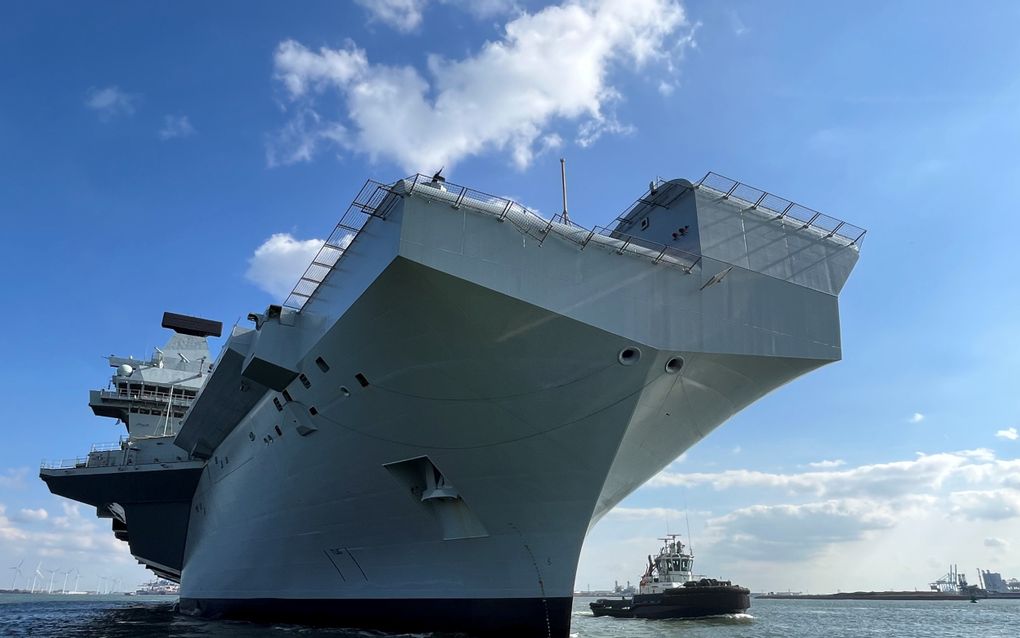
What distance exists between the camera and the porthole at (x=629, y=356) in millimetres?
9141

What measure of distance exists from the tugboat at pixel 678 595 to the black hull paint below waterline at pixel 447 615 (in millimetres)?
19458

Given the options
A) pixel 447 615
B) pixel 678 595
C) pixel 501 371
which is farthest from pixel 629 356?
pixel 678 595

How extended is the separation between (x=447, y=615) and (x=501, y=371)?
4778 millimetres

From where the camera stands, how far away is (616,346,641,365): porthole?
30.0ft

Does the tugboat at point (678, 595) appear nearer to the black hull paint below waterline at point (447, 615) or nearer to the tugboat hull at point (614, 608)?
the tugboat hull at point (614, 608)

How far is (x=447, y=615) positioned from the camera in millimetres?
11188

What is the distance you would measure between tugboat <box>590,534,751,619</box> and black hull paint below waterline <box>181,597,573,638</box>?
766 inches

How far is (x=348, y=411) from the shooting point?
11141 mm

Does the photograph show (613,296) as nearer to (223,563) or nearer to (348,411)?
(348,411)

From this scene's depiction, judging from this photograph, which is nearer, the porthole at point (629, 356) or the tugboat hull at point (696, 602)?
the porthole at point (629, 356)

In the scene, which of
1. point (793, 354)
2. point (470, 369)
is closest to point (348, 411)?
point (470, 369)

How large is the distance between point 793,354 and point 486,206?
5.13 metres

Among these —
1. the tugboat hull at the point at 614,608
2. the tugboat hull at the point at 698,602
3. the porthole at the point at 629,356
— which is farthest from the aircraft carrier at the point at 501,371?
the tugboat hull at the point at 614,608

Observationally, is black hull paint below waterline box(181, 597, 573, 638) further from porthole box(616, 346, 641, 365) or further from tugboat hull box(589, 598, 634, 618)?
tugboat hull box(589, 598, 634, 618)
